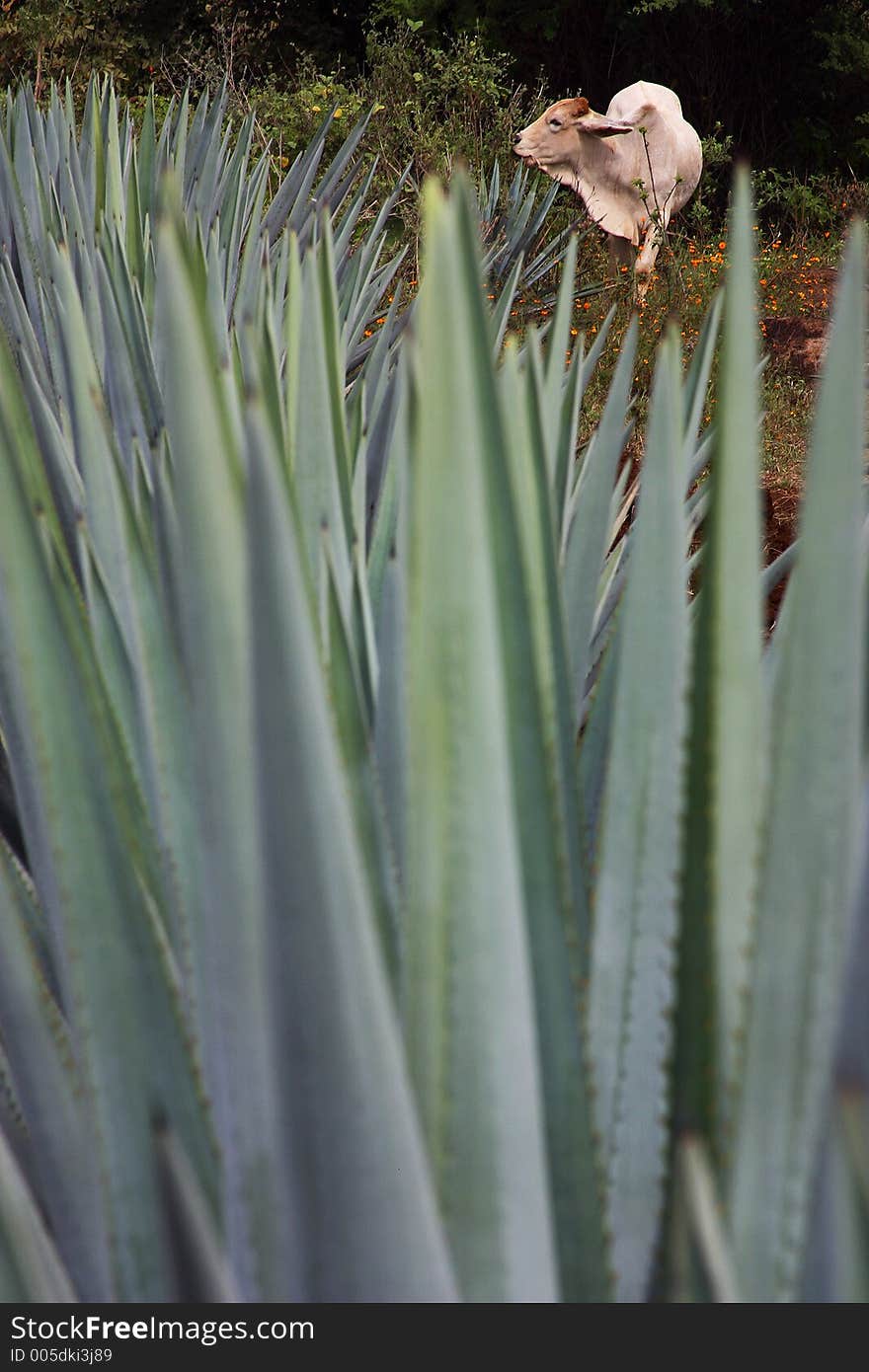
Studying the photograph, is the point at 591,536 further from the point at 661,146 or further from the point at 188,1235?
the point at 661,146

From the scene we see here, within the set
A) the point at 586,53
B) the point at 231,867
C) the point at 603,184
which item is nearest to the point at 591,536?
the point at 231,867

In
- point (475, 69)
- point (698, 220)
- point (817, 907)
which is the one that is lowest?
point (817, 907)

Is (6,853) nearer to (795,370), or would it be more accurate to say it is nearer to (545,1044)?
(545,1044)

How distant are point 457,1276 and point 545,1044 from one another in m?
0.07

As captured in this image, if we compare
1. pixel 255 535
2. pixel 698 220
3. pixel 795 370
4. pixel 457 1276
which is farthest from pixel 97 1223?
pixel 698 220

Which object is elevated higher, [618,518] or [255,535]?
[255,535]

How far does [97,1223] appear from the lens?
426 millimetres

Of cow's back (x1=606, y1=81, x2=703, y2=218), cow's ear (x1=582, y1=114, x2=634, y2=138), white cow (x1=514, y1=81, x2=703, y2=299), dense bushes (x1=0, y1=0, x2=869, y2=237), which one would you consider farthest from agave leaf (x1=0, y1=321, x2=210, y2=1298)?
dense bushes (x1=0, y1=0, x2=869, y2=237)

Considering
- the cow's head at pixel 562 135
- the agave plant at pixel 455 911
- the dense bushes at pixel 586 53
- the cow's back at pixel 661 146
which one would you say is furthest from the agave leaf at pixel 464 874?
the dense bushes at pixel 586 53

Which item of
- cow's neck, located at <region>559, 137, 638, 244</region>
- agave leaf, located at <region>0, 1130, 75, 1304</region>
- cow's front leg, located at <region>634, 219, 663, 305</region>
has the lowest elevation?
agave leaf, located at <region>0, 1130, 75, 1304</region>

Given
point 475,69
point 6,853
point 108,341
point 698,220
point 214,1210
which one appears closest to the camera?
point 214,1210

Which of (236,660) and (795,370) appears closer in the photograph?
(236,660)

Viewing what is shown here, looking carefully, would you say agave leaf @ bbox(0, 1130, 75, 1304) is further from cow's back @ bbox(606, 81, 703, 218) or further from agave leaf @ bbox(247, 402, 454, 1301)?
cow's back @ bbox(606, 81, 703, 218)

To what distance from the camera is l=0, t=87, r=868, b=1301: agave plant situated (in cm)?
29
